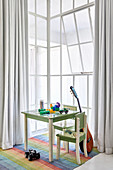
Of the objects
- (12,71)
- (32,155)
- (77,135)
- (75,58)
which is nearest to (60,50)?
(75,58)

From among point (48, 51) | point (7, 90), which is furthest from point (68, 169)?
point (48, 51)

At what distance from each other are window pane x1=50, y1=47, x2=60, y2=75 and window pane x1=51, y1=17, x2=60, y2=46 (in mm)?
153

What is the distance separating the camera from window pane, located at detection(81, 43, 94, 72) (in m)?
3.24

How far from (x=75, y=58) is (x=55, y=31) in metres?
0.84

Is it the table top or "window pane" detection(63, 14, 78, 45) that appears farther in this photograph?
"window pane" detection(63, 14, 78, 45)

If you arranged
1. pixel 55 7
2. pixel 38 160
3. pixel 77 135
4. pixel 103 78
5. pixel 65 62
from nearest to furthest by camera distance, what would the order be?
pixel 77 135, pixel 38 160, pixel 103 78, pixel 65 62, pixel 55 7

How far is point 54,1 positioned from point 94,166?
10.8ft

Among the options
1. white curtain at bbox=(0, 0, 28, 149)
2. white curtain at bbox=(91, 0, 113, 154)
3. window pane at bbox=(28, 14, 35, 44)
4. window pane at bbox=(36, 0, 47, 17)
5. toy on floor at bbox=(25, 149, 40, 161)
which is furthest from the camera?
window pane at bbox=(36, 0, 47, 17)

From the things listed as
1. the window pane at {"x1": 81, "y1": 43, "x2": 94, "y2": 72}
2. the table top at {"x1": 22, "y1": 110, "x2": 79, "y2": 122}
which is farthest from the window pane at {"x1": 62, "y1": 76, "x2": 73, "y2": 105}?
the table top at {"x1": 22, "y1": 110, "x2": 79, "y2": 122}

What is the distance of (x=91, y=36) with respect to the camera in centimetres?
320

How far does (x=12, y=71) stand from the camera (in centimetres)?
304

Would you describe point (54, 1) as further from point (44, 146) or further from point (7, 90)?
point (44, 146)

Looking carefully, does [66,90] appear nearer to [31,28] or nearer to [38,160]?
[31,28]

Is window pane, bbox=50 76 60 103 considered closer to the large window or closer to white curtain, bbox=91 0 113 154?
the large window
